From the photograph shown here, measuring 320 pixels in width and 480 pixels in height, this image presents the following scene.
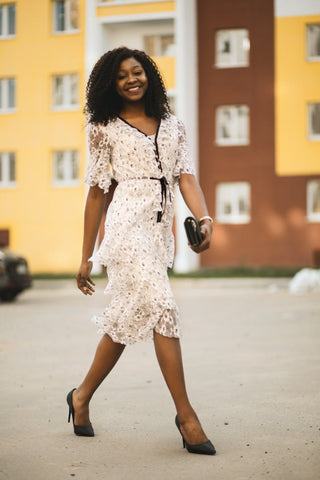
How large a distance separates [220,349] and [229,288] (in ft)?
45.0

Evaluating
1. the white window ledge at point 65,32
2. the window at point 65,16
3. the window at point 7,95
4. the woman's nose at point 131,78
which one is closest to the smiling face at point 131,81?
the woman's nose at point 131,78

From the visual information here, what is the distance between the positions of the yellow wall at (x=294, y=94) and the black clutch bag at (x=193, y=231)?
28.9 metres

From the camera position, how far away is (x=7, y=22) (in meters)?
35.9

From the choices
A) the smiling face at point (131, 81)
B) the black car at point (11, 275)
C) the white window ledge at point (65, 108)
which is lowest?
the black car at point (11, 275)

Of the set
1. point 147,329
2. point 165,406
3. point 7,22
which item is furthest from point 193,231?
point 7,22

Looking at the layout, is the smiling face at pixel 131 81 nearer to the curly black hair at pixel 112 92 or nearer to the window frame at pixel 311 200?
the curly black hair at pixel 112 92

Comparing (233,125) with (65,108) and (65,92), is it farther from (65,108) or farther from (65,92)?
(65,92)

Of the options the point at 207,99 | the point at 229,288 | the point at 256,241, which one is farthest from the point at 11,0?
the point at 229,288

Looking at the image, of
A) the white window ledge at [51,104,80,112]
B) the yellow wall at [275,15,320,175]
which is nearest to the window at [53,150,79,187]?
the white window ledge at [51,104,80,112]

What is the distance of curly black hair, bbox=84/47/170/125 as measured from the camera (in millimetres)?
4508

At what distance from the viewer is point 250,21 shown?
32750 mm

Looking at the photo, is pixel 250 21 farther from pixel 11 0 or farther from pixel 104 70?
pixel 104 70

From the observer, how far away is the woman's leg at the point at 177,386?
162 inches

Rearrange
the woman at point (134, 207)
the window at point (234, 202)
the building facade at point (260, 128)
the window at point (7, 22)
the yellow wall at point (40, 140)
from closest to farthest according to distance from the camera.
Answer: the woman at point (134, 207) < the building facade at point (260, 128) < the window at point (234, 202) < the yellow wall at point (40, 140) < the window at point (7, 22)
